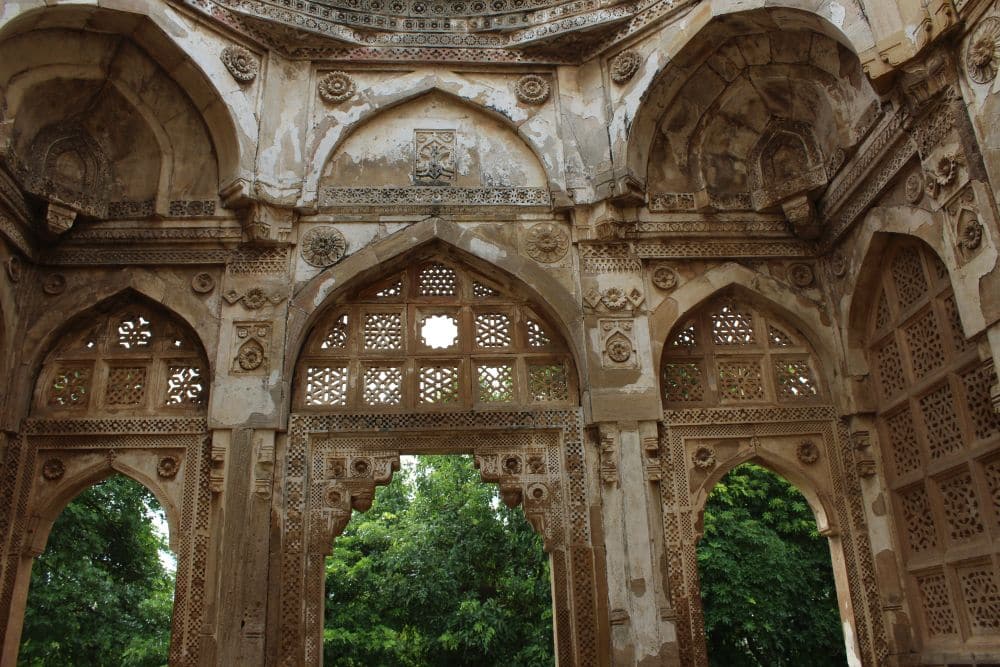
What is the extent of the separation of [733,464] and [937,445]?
1.77 meters

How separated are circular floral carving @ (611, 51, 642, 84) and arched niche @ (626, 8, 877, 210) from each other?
0.34 m

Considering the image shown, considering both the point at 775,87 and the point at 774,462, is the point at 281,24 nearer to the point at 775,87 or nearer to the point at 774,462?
the point at 775,87

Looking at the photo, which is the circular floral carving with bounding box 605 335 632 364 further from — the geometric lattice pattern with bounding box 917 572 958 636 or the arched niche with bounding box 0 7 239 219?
the arched niche with bounding box 0 7 239 219

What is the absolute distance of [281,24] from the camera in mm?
8164

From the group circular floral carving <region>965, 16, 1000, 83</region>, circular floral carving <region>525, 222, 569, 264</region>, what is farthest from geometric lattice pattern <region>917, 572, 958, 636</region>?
circular floral carving <region>525, 222, 569, 264</region>

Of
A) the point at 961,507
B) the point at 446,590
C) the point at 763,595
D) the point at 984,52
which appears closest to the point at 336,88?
the point at 984,52

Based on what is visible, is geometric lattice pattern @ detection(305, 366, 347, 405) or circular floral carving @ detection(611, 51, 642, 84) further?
circular floral carving @ detection(611, 51, 642, 84)

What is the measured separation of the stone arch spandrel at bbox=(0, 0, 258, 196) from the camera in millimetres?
7379

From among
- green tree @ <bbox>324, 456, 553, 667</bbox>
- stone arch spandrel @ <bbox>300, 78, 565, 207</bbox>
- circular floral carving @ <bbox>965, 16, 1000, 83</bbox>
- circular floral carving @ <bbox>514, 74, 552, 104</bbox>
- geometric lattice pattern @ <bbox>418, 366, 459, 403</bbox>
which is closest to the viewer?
circular floral carving @ <bbox>965, 16, 1000, 83</bbox>

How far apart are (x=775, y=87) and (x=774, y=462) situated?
12.3 ft

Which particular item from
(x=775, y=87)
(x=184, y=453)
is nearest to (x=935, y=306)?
(x=775, y=87)

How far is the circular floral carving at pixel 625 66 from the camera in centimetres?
827

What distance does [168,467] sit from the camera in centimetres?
744

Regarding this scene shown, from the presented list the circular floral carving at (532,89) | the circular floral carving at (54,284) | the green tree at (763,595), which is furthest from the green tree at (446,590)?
the circular floral carving at (532,89)
